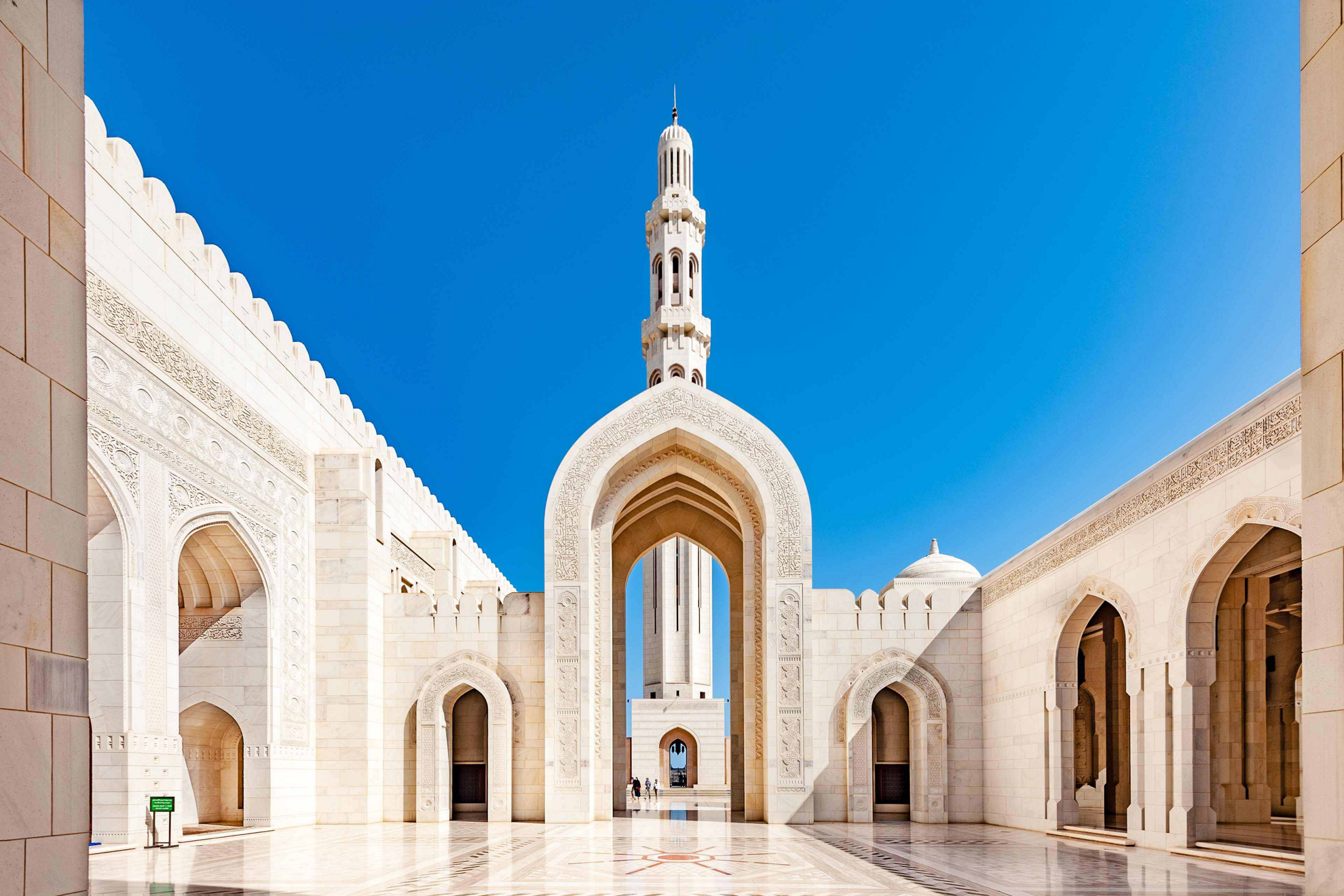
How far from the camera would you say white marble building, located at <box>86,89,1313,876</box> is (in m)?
10.8

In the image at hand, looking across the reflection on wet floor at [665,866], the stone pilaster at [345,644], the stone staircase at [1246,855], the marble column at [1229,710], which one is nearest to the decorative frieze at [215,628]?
the stone pilaster at [345,644]

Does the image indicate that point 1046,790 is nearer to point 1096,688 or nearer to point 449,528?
point 1096,688

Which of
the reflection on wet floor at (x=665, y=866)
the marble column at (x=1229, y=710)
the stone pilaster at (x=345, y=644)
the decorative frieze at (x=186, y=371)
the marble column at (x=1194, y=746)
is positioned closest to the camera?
the reflection on wet floor at (x=665, y=866)

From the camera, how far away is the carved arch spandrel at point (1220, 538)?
8.98 metres

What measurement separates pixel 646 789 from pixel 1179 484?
1704 cm

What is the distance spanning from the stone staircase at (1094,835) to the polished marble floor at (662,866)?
0.78 ft

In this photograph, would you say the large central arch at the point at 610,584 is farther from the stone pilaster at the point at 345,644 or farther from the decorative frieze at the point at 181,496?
the decorative frieze at the point at 181,496

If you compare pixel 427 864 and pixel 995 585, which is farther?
pixel 995 585

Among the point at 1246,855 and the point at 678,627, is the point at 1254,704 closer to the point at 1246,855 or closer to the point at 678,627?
the point at 1246,855

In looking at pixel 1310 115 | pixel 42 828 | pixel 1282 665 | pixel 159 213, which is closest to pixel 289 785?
pixel 159 213

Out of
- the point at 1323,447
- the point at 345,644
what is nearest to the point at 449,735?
the point at 345,644

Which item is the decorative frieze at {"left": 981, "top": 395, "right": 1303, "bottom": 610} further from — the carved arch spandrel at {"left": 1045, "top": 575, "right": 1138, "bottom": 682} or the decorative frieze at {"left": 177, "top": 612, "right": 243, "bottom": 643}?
the decorative frieze at {"left": 177, "top": 612, "right": 243, "bottom": 643}

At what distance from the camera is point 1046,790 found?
14609mm

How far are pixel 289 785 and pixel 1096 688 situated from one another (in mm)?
13166
